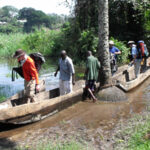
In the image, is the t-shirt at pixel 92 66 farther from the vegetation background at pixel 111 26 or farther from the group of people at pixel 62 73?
the vegetation background at pixel 111 26

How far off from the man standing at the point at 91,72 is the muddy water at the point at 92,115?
0.44 metres

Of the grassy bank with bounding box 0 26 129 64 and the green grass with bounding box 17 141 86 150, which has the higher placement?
the grassy bank with bounding box 0 26 129 64

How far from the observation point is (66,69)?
23.2 ft

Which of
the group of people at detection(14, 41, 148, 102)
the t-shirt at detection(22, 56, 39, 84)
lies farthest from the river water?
the t-shirt at detection(22, 56, 39, 84)

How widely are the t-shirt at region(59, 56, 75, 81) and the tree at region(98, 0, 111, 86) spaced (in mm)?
1391

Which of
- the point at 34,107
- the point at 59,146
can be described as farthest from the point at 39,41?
the point at 59,146

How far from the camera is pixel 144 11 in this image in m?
16.3

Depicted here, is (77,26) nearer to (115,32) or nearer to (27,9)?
(115,32)

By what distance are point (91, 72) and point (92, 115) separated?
5.00ft

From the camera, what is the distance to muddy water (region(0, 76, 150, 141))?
559 centimetres

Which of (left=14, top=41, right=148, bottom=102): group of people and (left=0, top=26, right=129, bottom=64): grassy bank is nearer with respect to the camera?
(left=14, top=41, right=148, bottom=102): group of people

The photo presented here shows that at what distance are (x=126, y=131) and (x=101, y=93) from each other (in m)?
2.88

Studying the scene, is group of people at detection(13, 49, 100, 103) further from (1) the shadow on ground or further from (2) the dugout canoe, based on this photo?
(1) the shadow on ground

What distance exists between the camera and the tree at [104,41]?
7.54 meters
